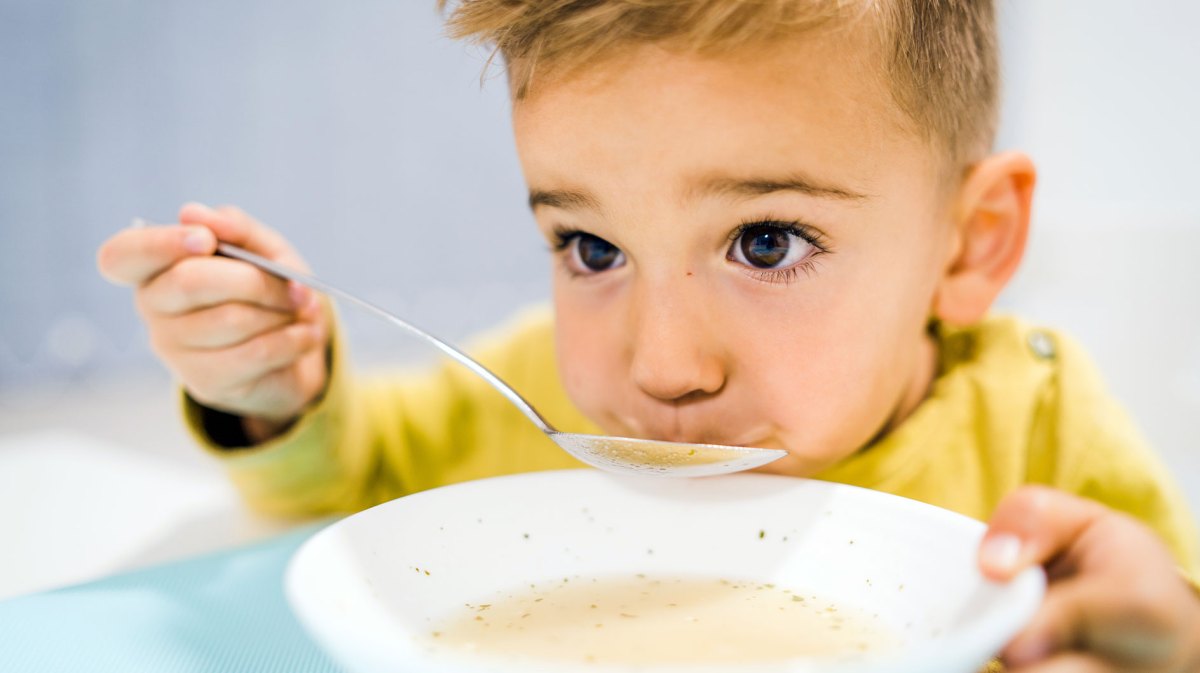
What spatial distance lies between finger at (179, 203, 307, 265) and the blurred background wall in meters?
0.68

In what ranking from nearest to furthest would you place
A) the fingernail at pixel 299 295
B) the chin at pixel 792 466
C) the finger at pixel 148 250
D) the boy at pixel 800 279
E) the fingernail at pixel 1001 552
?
1. the fingernail at pixel 1001 552
2. the boy at pixel 800 279
3. the chin at pixel 792 466
4. the finger at pixel 148 250
5. the fingernail at pixel 299 295

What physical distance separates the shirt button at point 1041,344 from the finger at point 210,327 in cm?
75

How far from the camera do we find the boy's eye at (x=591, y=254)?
28.8 inches

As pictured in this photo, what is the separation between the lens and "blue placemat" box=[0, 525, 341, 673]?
0.59m

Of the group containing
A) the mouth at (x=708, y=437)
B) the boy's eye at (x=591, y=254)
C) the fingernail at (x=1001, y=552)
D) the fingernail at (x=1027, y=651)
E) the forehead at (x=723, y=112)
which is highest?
the forehead at (x=723, y=112)

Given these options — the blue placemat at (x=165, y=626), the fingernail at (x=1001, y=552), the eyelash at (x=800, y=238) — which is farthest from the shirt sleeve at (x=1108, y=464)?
the blue placemat at (x=165, y=626)

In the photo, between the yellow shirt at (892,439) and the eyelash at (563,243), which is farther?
the yellow shirt at (892,439)

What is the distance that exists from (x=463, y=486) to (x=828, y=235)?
0.98ft

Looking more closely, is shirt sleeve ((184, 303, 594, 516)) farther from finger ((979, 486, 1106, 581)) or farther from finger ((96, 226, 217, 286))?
finger ((979, 486, 1106, 581))

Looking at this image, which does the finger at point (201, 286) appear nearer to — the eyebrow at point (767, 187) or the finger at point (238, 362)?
the finger at point (238, 362)

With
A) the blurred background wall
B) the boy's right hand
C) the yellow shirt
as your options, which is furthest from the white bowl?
the blurred background wall

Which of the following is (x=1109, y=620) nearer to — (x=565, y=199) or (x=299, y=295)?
(x=565, y=199)

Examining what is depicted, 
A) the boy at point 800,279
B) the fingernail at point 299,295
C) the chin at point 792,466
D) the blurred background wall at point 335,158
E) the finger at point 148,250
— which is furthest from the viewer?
the blurred background wall at point 335,158

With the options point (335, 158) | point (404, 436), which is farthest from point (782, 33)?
point (335, 158)
